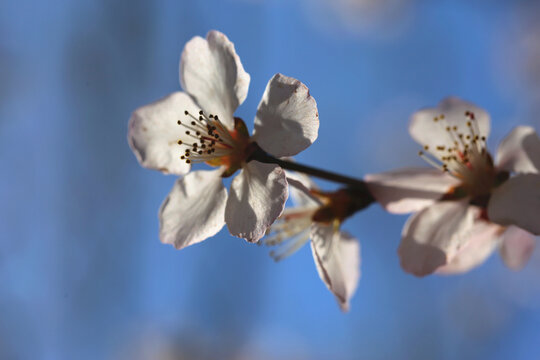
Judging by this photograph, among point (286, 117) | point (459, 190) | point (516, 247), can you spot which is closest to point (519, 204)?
point (459, 190)

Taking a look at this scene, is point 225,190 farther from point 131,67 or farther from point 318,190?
point 131,67

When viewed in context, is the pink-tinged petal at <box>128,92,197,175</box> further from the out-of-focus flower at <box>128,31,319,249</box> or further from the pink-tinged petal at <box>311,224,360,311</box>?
the pink-tinged petal at <box>311,224,360,311</box>

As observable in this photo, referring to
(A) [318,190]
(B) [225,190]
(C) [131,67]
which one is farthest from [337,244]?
(C) [131,67]

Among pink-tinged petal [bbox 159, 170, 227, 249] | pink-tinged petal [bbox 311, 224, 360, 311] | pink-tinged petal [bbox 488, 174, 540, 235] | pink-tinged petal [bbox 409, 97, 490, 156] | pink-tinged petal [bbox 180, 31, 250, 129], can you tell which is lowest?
pink-tinged petal [bbox 311, 224, 360, 311]

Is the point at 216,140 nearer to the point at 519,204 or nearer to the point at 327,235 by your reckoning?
the point at 327,235

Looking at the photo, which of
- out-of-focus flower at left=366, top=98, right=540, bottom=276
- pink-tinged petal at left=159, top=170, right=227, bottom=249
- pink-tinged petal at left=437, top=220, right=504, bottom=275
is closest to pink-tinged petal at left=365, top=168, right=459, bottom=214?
out-of-focus flower at left=366, top=98, right=540, bottom=276
